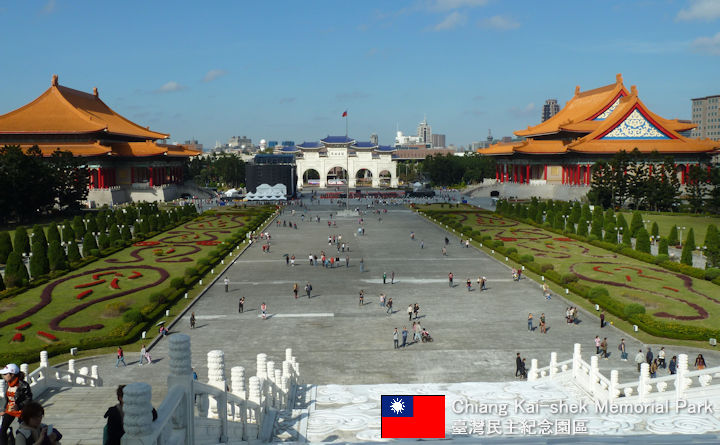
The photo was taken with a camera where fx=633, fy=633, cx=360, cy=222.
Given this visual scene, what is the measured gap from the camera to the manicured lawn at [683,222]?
60775 millimetres

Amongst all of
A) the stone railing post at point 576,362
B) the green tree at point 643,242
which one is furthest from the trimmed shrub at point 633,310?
the green tree at point 643,242

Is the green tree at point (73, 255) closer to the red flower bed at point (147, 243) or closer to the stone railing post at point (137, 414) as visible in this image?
the red flower bed at point (147, 243)

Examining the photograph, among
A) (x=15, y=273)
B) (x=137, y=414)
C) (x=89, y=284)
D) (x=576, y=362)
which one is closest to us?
(x=137, y=414)

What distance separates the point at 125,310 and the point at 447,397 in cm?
2143

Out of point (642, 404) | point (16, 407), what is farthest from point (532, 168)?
point (16, 407)

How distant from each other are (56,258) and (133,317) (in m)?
17.8

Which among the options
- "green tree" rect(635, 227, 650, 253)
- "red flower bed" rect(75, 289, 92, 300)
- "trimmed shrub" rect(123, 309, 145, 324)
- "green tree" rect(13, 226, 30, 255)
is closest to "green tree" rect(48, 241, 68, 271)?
"green tree" rect(13, 226, 30, 255)

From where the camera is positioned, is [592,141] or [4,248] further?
[592,141]

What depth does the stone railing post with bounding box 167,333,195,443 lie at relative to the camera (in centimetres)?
1043

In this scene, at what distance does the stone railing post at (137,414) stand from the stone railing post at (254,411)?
6.95 metres

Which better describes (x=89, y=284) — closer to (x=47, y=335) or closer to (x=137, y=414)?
(x=47, y=335)

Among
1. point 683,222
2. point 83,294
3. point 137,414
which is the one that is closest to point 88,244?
point 83,294

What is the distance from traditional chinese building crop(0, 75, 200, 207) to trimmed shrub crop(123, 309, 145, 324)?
6684 cm

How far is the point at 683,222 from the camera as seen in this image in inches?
2685
